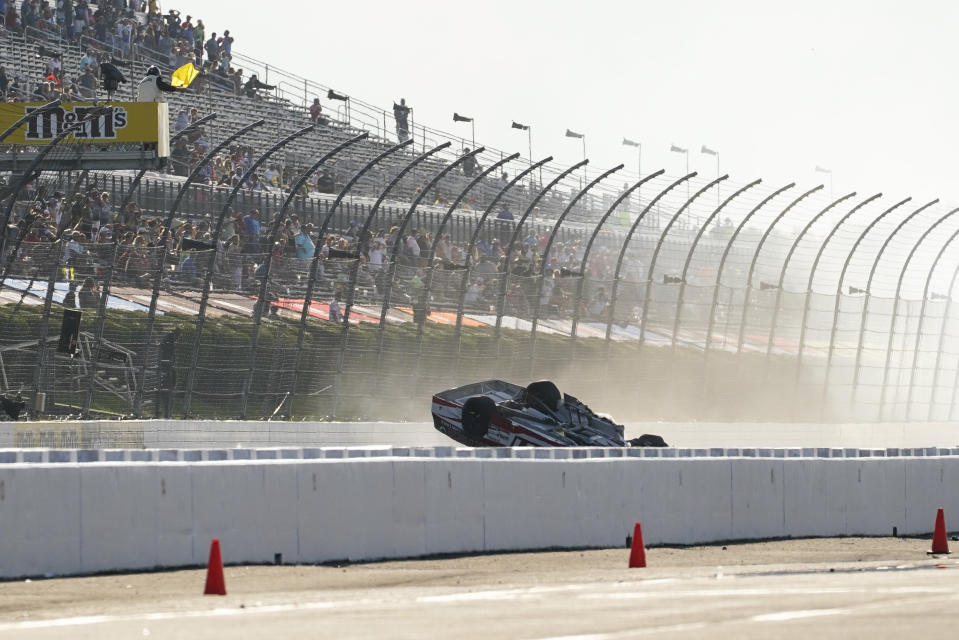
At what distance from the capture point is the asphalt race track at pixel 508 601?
9750mm

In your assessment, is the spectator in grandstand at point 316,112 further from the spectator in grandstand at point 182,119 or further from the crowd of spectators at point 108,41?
the spectator in grandstand at point 182,119

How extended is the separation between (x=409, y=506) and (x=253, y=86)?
2436 cm

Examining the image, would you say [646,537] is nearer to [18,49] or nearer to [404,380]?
[404,380]

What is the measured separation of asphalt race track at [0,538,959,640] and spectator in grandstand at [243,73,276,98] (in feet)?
77.9

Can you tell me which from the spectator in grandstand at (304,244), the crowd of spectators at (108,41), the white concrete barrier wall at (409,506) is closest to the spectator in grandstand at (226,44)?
the crowd of spectators at (108,41)

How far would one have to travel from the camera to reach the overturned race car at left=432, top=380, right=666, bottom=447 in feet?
75.1

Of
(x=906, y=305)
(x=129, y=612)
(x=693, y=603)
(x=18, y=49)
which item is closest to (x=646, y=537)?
(x=693, y=603)

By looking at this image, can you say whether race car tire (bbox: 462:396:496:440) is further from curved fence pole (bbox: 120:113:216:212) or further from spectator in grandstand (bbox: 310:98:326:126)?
→ spectator in grandstand (bbox: 310:98:326:126)

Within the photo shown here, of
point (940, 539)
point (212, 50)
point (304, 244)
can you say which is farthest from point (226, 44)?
point (940, 539)

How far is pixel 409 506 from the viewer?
1450cm

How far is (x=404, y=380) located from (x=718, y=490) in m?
10.5

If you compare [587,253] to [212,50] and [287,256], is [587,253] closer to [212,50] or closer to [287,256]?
[287,256]

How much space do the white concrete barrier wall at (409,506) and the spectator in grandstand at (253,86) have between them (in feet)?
69.9

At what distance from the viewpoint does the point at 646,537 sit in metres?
16.5
